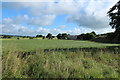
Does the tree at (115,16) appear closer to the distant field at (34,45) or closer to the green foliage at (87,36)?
the distant field at (34,45)

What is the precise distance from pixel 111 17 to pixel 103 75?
51.8 feet

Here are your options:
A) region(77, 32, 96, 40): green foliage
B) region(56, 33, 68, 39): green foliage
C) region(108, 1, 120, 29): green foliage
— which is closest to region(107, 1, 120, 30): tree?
region(108, 1, 120, 29): green foliage

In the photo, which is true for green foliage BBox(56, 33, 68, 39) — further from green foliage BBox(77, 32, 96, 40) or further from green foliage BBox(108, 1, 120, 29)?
green foliage BBox(108, 1, 120, 29)

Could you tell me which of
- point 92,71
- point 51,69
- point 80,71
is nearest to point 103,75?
point 92,71

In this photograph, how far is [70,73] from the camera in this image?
6.05 m

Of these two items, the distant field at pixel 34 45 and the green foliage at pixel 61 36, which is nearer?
the distant field at pixel 34 45

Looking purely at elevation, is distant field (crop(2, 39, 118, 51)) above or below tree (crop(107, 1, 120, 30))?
below

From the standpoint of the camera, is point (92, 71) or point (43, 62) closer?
point (92, 71)

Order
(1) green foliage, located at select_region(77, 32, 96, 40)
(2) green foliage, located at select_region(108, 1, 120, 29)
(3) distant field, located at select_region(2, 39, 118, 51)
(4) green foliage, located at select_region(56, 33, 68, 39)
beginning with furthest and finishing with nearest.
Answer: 1. (4) green foliage, located at select_region(56, 33, 68, 39)
2. (1) green foliage, located at select_region(77, 32, 96, 40)
3. (2) green foliage, located at select_region(108, 1, 120, 29)
4. (3) distant field, located at select_region(2, 39, 118, 51)

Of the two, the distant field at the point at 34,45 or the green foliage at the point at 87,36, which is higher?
the green foliage at the point at 87,36

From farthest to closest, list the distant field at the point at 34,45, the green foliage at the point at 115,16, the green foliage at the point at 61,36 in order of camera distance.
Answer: the green foliage at the point at 61,36
the green foliage at the point at 115,16
the distant field at the point at 34,45

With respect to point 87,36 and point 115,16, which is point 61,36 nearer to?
point 87,36

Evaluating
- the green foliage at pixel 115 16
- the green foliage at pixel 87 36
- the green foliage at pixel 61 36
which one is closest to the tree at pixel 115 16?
the green foliage at pixel 115 16

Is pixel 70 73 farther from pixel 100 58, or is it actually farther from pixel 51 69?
pixel 100 58
